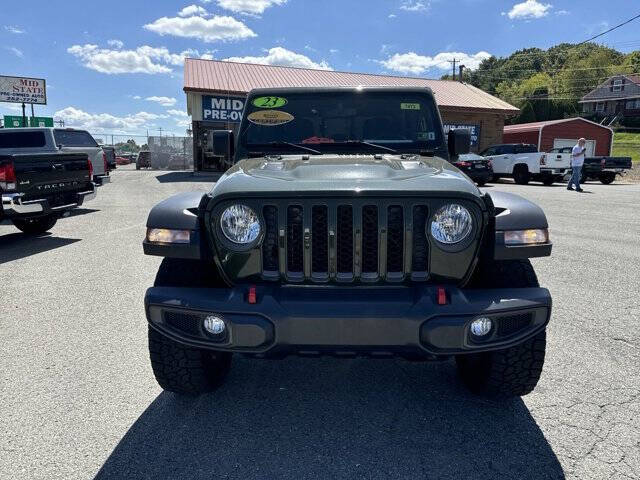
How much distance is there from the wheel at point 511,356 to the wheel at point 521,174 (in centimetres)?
1803

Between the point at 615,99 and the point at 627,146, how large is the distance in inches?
1112

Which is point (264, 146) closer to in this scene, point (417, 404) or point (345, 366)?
point (345, 366)

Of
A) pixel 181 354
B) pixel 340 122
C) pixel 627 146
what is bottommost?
pixel 181 354

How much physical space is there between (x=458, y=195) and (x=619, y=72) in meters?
95.3

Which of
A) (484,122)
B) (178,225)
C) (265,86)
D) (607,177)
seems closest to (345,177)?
(178,225)

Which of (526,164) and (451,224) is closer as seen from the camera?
(451,224)

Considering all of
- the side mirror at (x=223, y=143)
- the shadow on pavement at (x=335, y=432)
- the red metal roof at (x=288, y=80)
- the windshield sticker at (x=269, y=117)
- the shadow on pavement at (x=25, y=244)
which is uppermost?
the red metal roof at (x=288, y=80)

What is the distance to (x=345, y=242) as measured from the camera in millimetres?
2246

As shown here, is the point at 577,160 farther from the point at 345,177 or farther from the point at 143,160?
the point at 143,160

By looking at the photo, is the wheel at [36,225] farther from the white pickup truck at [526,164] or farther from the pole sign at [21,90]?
the pole sign at [21,90]

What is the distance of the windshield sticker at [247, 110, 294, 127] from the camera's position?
367 centimetres

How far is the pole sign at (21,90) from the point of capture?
118 ft

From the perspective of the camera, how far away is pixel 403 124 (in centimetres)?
360

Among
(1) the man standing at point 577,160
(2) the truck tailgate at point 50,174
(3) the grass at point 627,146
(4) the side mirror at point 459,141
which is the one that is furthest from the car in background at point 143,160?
(3) the grass at point 627,146
